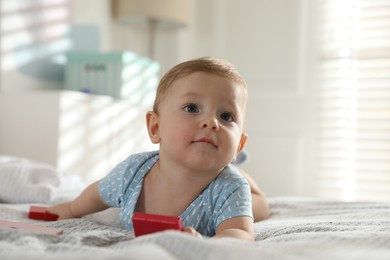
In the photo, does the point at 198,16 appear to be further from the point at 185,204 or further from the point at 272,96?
the point at 185,204

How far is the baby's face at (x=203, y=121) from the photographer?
99 cm

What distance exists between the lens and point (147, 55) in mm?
3643

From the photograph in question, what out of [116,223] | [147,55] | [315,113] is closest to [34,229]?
[116,223]

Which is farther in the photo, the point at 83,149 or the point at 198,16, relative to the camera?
the point at 198,16

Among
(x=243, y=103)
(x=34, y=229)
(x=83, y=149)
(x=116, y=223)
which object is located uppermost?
(x=243, y=103)

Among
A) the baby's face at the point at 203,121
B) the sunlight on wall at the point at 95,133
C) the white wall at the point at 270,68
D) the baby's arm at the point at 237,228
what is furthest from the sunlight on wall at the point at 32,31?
the baby's arm at the point at 237,228

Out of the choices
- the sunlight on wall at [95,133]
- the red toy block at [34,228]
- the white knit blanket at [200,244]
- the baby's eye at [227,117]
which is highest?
the baby's eye at [227,117]

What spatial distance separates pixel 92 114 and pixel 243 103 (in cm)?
151

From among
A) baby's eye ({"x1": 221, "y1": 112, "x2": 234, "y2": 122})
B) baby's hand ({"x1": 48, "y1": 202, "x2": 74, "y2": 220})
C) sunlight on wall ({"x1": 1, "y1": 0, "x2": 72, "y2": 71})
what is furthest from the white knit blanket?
sunlight on wall ({"x1": 1, "y1": 0, "x2": 72, "y2": 71})

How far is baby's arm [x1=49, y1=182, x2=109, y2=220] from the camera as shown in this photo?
1.19 meters

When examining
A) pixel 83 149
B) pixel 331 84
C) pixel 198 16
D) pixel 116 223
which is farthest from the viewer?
pixel 198 16

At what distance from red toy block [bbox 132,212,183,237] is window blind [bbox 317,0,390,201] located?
7.85 ft

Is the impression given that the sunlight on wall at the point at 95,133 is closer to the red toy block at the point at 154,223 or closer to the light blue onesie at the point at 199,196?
the light blue onesie at the point at 199,196

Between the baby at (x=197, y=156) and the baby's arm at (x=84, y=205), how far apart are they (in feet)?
0.26
